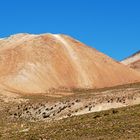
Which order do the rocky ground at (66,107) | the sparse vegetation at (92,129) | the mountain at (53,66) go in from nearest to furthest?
the sparse vegetation at (92,129)
the rocky ground at (66,107)
the mountain at (53,66)

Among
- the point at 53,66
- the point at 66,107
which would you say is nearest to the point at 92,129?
the point at 66,107

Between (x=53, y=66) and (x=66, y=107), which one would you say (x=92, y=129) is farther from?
(x=53, y=66)

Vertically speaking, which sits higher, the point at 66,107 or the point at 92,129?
the point at 66,107

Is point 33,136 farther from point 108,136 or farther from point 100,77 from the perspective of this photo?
point 100,77

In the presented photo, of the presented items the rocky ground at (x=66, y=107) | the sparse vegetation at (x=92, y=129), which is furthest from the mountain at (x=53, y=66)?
the sparse vegetation at (x=92, y=129)

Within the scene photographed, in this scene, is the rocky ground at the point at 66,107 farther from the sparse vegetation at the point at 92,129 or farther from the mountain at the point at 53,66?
the mountain at the point at 53,66

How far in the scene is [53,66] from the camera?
116 m

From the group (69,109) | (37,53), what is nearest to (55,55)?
(37,53)

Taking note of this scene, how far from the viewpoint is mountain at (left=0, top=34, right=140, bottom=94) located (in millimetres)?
104375

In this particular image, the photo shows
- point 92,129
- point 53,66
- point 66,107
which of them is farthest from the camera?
point 53,66

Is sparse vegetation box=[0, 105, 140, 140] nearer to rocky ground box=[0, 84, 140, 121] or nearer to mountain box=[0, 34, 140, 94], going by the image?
rocky ground box=[0, 84, 140, 121]

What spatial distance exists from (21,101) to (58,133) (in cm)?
3611

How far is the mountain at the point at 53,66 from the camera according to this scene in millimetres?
104375

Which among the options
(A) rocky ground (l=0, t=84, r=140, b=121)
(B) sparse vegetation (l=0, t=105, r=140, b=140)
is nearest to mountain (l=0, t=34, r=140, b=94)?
(A) rocky ground (l=0, t=84, r=140, b=121)
